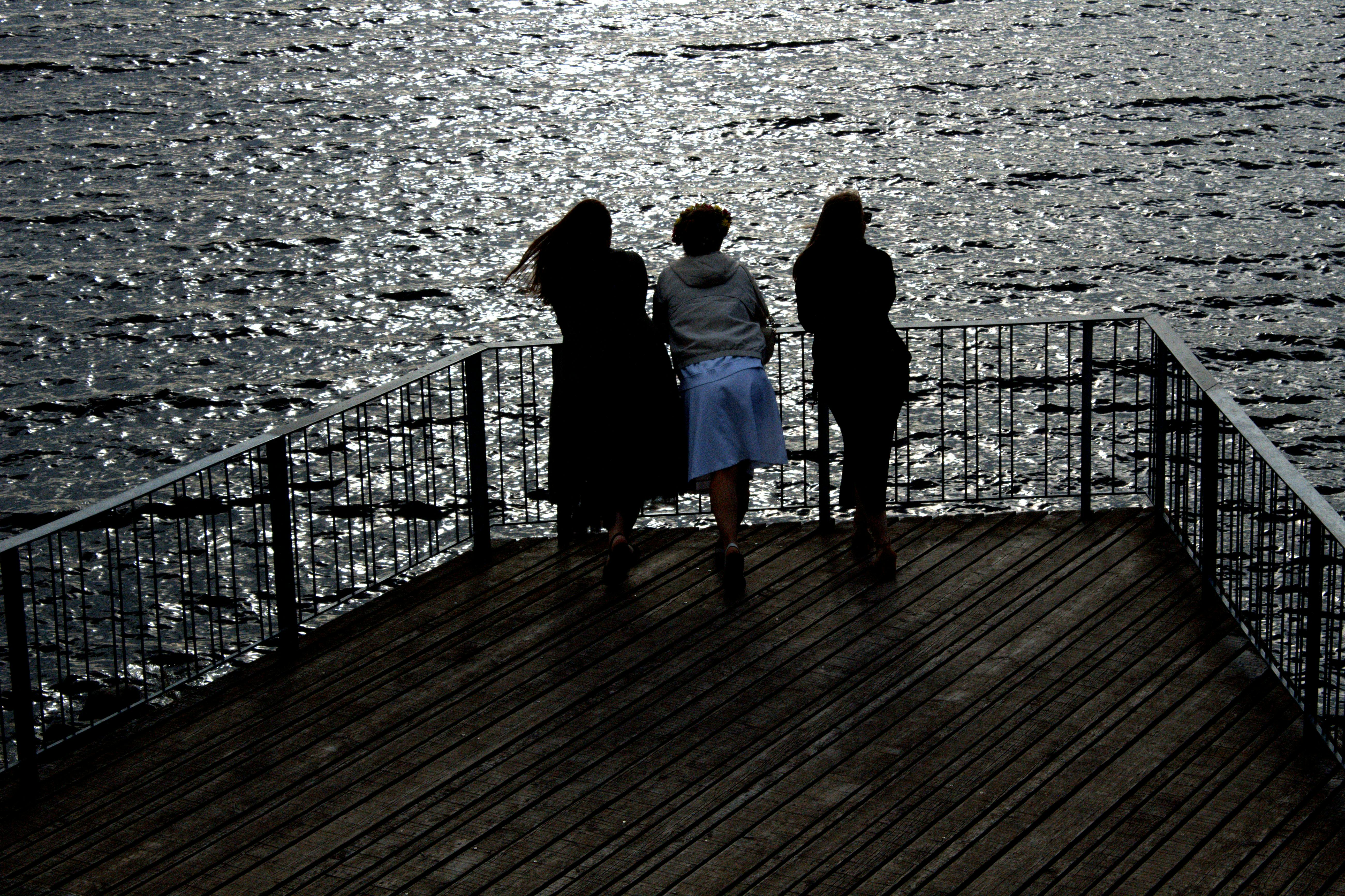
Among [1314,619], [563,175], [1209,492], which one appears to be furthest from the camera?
[563,175]

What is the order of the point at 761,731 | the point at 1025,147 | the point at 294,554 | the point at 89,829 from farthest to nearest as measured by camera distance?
the point at 1025,147 → the point at 294,554 → the point at 761,731 → the point at 89,829

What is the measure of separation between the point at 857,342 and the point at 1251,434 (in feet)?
6.23

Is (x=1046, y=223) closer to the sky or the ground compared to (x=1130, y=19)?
closer to the ground

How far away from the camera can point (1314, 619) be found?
5812mm

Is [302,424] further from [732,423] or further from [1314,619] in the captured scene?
[1314,619]

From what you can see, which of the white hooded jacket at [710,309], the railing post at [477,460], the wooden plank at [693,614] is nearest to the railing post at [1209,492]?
the white hooded jacket at [710,309]

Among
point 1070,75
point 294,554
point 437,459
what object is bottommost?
point 437,459

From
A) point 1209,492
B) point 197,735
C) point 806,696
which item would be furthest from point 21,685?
point 1209,492

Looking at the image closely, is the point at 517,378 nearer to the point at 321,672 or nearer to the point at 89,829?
the point at 321,672

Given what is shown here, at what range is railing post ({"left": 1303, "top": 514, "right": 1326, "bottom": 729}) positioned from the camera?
18.4ft

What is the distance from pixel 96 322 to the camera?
20391 millimetres

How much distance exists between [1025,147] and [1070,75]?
549 cm

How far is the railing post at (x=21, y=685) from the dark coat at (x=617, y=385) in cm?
246

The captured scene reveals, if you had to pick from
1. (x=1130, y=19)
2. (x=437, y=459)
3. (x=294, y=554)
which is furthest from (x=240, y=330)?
(x=1130, y=19)
